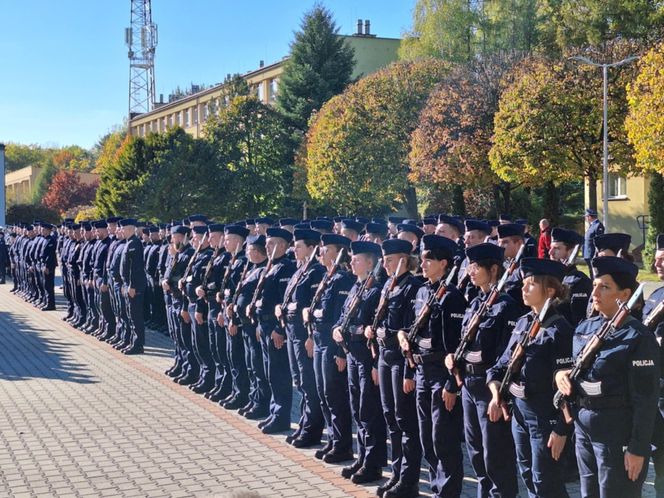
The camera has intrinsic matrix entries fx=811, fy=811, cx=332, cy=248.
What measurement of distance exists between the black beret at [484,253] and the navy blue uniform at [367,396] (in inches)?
50.4

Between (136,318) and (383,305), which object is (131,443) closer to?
(383,305)

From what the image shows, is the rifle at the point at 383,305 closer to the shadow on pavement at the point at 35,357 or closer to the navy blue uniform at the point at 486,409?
the navy blue uniform at the point at 486,409

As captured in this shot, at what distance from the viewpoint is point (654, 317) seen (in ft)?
17.6

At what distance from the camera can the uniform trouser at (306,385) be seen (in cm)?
798

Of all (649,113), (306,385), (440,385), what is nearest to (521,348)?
(440,385)

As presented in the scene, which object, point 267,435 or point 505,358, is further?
point 267,435

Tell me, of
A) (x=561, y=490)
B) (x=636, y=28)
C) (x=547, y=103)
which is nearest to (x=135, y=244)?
(x=561, y=490)

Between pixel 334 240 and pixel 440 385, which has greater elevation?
pixel 334 240

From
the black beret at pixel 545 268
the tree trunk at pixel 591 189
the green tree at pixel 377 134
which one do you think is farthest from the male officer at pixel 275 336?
the green tree at pixel 377 134

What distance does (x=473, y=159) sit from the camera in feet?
110

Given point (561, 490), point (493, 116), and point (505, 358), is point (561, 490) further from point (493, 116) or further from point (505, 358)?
point (493, 116)

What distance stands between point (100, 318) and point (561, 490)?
1215cm

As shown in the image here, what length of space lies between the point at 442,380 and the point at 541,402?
3.70ft

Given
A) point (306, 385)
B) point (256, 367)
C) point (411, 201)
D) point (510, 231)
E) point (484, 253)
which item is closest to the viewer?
point (484, 253)
